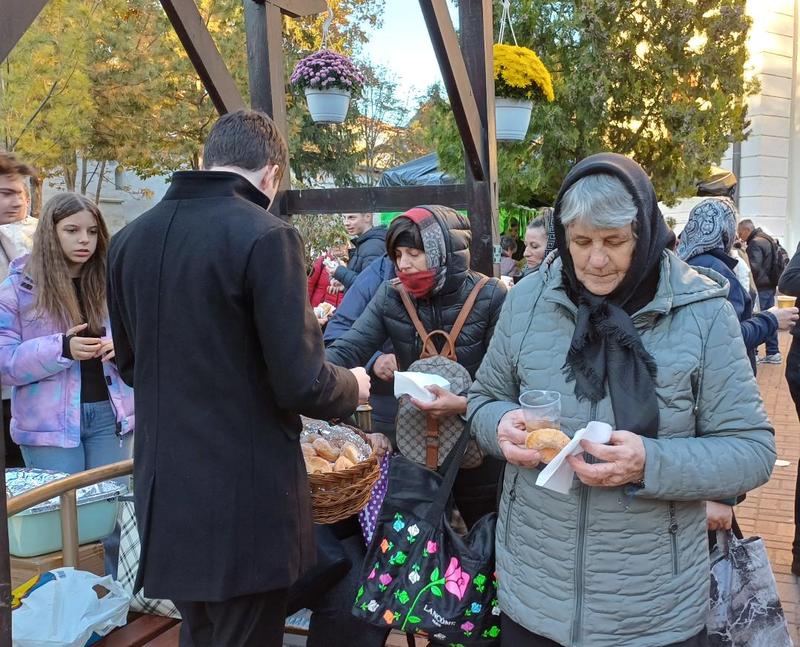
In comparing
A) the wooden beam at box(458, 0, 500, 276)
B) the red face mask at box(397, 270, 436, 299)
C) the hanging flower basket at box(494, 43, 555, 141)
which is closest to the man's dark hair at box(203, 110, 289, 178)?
the red face mask at box(397, 270, 436, 299)

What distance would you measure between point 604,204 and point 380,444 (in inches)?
62.8

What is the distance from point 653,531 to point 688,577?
5.9 inches

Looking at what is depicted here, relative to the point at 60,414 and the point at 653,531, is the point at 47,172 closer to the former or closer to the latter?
the point at 60,414

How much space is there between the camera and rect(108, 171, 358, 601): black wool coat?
1.83 metres

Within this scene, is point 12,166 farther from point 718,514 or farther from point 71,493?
point 718,514

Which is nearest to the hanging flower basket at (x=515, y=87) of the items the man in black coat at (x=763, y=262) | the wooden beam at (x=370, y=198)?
the wooden beam at (x=370, y=198)

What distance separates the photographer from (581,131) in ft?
36.8

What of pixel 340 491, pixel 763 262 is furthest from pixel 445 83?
pixel 763 262

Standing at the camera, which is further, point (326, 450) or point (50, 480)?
point (50, 480)

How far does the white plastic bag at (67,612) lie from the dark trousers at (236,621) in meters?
0.51

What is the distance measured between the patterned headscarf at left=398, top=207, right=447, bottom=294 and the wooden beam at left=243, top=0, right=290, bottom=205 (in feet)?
4.89

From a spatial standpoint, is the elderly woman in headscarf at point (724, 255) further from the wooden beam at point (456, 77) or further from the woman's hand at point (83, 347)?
the woman's hand at point (83, 347)

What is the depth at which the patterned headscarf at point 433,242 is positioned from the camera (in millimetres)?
2773

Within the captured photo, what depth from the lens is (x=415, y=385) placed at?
2500 millimetres
